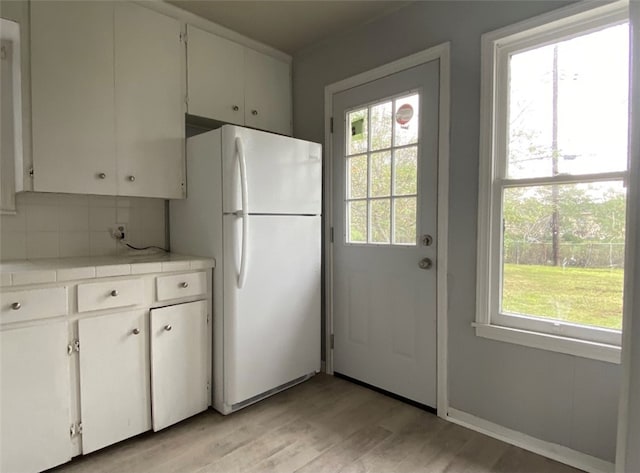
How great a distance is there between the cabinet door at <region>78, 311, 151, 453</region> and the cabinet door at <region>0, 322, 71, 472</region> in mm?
76

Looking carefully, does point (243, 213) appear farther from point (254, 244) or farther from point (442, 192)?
point (442, 192)

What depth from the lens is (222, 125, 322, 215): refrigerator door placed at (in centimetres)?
199

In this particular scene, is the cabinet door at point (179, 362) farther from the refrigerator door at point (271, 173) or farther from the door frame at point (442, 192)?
the door frame at point (442, 192)

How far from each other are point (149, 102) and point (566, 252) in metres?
2.35

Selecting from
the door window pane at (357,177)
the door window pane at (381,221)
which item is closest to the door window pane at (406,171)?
the door window pane at (381,221)

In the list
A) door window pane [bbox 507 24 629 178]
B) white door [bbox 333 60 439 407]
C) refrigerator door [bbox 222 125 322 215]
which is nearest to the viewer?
door window pane [bbox 507 24 629 178]

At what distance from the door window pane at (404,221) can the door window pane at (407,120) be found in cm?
36

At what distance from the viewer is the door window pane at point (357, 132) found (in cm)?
241

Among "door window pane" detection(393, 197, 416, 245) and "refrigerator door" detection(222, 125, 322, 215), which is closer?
"refrigerator door" detection(222, 125, 322, 215)

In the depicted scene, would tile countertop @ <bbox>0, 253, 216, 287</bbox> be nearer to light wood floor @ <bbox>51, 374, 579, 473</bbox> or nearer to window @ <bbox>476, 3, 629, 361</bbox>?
light wood floor @ <bbox>51, 374, 579, 473</bbox>

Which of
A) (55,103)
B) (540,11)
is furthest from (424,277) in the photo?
(55,103)

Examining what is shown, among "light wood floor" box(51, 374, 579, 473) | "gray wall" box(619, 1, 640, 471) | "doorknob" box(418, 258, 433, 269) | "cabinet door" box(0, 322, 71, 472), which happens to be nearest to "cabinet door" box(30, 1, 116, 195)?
"cabinet door" box(0, 322, 71, 472)

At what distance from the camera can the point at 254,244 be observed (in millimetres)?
2104

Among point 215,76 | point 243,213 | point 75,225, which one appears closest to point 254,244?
point 243,213
